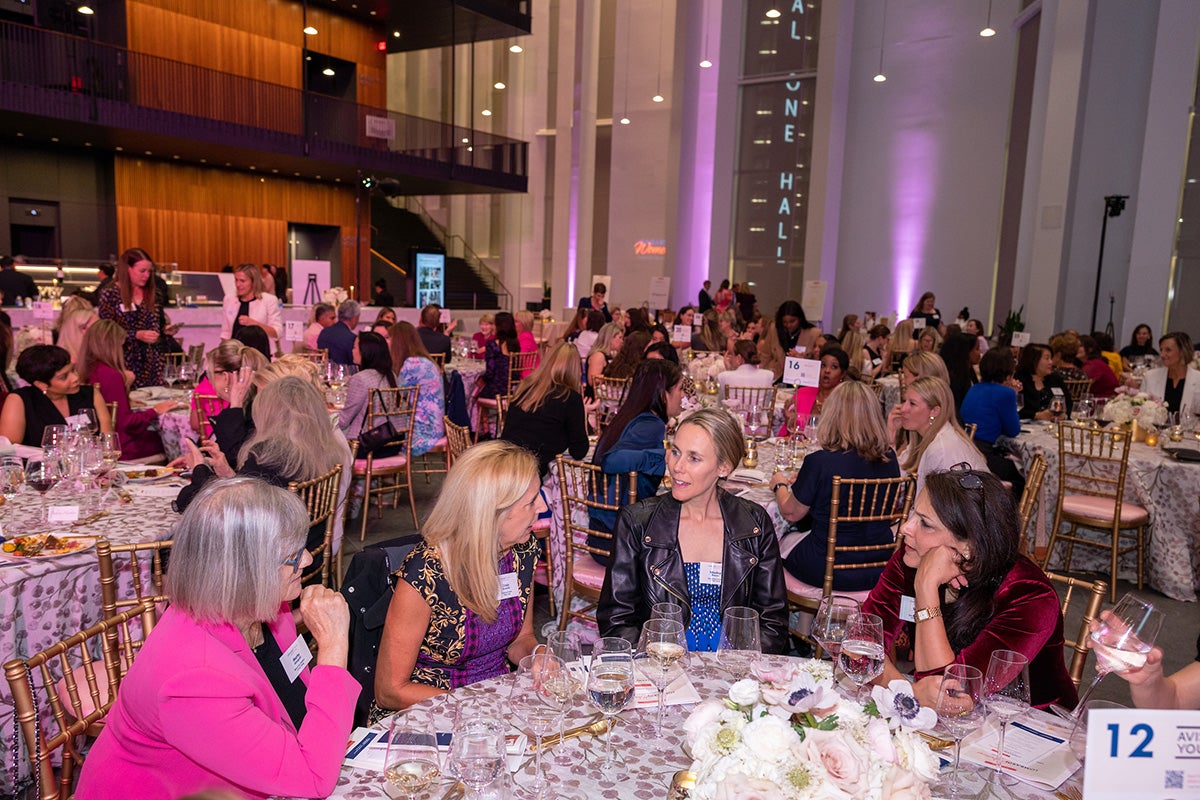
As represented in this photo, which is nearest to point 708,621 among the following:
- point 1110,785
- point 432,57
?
point 1110,785

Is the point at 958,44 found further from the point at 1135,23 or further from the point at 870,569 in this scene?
the point at 870,569

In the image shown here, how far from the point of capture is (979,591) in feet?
7.64

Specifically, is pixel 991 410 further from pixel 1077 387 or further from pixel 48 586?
pixel 48 586

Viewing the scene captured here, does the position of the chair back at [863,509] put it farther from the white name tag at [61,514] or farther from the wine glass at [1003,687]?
the white name tag at [61,514]

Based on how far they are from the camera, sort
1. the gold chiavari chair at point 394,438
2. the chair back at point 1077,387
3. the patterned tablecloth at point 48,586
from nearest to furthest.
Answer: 1. the patterned tablecloth at point 48,586
2. the gold chiavari chair at point 394,438
3. the chair back at point 1077,387

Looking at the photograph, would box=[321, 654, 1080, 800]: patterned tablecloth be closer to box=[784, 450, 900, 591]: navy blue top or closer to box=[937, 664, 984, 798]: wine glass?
box=[937, 664, 984, 798]: wine glass

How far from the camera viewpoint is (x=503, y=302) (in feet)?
80.1

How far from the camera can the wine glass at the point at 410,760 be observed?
155cm

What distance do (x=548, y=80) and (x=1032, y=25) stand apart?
13458 mm

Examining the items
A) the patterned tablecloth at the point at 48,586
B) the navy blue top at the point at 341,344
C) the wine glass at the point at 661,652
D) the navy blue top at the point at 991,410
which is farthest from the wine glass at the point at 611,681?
the navy blue top at the point at 341,344

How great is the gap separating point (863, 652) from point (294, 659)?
149 centimetres

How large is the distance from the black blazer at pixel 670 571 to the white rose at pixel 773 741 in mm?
1590

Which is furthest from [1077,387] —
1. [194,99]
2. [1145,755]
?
[194,99]

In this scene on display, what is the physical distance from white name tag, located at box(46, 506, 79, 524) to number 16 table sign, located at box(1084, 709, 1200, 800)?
11.4ft
